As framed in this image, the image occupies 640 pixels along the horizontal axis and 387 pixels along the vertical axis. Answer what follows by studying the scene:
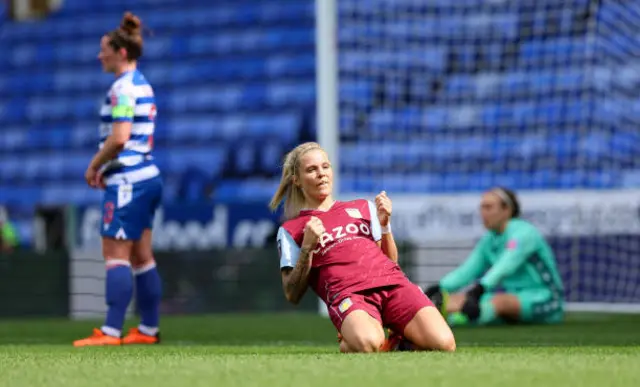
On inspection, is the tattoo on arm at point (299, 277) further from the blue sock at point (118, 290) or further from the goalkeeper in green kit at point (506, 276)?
the goalkeeper in green kit at point (506, 276)

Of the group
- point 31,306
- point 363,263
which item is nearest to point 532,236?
point 363,263

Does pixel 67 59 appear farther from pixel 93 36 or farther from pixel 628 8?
pixel 628 8

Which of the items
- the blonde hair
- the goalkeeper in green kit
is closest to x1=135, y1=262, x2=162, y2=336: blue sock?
the blonde hair

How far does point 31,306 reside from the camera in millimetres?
10703

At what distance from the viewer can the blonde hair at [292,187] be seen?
5.30 metres

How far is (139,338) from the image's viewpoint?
21.7 ft

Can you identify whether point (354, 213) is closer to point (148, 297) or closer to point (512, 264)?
point (148, 297)

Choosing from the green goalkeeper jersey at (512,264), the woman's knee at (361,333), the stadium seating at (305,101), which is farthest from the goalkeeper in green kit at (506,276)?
the stadium seating at (305,101)

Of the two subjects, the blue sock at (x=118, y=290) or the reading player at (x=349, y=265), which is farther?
the blue sock at (x=118, y=290)

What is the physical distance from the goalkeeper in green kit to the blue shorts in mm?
2259

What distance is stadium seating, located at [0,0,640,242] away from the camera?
1220 centimetres

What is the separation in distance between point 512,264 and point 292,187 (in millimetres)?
3220

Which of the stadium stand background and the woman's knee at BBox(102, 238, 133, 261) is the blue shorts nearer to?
the woman's knee at BBox(102, 238, 133, 261)

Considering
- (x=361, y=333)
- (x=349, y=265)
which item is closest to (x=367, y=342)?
(x=361, y=333)
